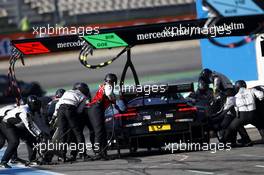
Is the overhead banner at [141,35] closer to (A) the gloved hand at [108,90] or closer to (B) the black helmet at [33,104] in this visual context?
(A) the gloved hand at [108,90]

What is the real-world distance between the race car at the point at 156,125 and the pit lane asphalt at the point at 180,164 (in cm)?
32

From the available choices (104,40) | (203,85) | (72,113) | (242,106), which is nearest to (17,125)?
(72,113)

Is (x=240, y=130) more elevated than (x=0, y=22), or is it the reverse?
(x=0, y=22)

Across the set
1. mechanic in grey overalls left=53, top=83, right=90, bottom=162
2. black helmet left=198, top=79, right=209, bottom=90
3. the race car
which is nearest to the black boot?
mechanic in grey overalls left=53, top=83, right=90, bottom=162

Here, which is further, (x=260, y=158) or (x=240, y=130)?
(x=240, y=130)

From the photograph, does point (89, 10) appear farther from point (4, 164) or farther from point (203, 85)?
point (4, 164)

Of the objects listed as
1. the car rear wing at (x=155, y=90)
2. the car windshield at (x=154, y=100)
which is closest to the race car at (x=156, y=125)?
the car windshield at (x=154, y=100)

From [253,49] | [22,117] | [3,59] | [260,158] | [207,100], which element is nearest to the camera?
[260,158]

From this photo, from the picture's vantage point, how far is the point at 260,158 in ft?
44.6

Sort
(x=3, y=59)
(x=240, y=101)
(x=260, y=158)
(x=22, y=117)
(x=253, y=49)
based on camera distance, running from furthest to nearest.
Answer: (x=3, y=59), (x=253, y=49), (x=240, y=101), (x=22, y=117), (x=260, y=158)

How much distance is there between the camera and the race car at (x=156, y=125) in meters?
15.2

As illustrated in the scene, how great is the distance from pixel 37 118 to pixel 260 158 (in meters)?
4.61

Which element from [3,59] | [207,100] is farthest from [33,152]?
[3,59]

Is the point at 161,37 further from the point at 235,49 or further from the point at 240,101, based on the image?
the point at 235,49
